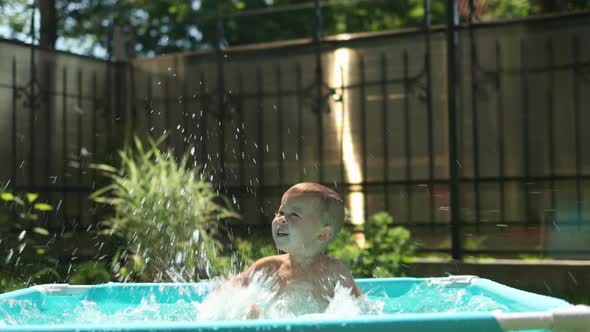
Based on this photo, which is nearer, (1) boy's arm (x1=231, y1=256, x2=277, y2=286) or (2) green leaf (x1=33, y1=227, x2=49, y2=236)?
(1) boy's arm (x1=231, y1=256, x2=277, y2=286)

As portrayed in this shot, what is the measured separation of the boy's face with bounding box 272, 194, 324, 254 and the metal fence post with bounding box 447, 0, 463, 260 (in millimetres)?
3454

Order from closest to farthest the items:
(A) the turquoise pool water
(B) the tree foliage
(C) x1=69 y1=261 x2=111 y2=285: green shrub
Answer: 1. (A) the turquoise pool water
2. (C) x1=69 y1=261 x2=111 y2=285: green shrub
3. (B) the tree foliage

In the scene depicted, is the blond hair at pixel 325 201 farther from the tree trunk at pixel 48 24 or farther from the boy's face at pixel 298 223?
the tree trunk at pixel 48 24

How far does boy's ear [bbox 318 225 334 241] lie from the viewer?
288 cm

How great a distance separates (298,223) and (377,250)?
10.3ft

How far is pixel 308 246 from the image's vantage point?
9.48ft

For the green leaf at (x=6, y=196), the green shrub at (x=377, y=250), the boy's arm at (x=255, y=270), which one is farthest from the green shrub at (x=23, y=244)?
the boy's arm at (x=255, y=270)

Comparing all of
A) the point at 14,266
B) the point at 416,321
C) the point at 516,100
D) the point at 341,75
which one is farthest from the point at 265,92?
the point at 416,321

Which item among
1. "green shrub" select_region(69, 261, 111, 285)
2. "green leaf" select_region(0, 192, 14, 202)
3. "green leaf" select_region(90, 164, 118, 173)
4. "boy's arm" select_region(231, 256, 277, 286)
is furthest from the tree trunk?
"boy's arm" select_region(231, 256, 277, 286)

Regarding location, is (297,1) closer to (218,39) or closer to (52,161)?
(218,39)

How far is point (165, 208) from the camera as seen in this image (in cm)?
589

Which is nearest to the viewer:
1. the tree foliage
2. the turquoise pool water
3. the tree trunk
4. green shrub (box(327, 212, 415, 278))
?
the turquoise pool water

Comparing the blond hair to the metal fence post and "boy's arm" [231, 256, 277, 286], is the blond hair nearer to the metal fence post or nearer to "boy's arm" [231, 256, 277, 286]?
"boy's arm" [231, 256, 277, 286]

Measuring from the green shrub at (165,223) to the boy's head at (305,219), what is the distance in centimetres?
295
